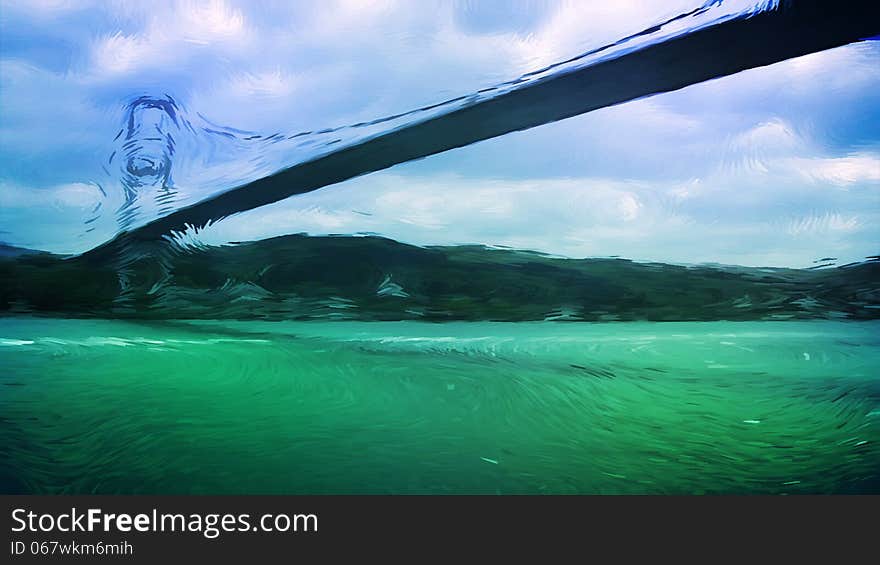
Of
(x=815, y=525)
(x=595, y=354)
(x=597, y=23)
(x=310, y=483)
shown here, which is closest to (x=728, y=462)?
(x=815, y=525)

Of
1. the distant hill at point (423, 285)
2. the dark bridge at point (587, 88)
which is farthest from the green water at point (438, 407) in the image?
the dark bridge at point (587, 88)

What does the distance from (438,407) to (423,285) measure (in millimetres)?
326

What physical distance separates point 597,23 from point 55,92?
4.49ft

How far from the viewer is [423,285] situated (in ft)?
5.03

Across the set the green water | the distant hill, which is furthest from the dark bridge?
the green water

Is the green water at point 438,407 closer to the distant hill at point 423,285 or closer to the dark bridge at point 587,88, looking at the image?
the distant hill at point 423,285

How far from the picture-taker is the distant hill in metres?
1.51

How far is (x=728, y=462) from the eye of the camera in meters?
1.28

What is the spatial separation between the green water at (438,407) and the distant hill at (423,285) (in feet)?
0.13

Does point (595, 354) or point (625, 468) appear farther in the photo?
point (595, 354)

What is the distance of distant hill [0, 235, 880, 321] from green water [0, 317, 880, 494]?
0.13 feet

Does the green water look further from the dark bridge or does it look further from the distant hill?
the dark bridge

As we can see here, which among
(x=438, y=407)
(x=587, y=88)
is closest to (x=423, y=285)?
(x=438, y=407)

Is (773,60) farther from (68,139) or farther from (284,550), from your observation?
(68,139)
